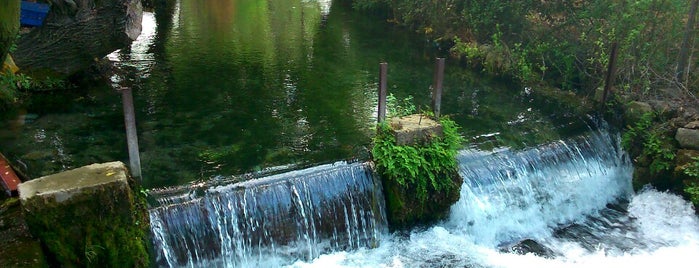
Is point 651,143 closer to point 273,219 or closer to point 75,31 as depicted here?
point 273,219

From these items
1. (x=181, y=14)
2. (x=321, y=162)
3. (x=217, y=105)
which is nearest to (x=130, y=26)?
(x=217, y=105)

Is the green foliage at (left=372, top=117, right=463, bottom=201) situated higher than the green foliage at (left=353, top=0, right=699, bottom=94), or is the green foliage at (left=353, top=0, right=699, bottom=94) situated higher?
the green foliage at (left=353, top=0, right=699, bottom=94)

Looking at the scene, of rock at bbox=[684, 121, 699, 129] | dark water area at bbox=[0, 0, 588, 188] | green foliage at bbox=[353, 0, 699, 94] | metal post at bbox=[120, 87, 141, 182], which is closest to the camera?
metal post at bbox=[120, 87, 141, 182]

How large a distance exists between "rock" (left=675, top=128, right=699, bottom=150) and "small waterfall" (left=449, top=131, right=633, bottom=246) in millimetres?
985

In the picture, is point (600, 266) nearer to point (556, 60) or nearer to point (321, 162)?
point (321, 162)

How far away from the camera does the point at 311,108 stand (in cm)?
1021

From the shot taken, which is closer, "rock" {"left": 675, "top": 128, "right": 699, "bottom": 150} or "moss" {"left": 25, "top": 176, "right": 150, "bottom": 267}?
"moss" {"left": 25, "top": 176, "right": 150, "bottom": 267}

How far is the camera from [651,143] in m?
8.84

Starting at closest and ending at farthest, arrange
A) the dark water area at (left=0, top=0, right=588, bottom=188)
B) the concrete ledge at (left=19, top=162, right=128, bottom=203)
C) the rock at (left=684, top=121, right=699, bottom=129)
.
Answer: the concrete ledge at (left=19, top=162, right=128, bottom=203), the dark water area at (left=0, top=0, right=588, bottom=188), the rock at (left=684, top=121, right=699, bottom=129)

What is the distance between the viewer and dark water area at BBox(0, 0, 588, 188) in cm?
786

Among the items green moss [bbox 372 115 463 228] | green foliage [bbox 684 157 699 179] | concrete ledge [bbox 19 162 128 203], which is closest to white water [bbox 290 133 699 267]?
green moss [bbox 372 115 463 228]

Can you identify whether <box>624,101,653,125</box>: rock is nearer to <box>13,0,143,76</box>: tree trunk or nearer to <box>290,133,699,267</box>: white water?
<box>290,133,699,267</box>: white water

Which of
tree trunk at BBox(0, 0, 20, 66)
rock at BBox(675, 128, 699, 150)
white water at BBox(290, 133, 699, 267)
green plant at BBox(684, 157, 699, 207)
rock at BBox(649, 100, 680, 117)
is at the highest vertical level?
tree trunk at BBox(0, 0, 20, 66)

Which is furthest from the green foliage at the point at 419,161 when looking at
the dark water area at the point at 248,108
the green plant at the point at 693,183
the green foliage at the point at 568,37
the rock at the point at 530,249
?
the green foliage at the point at 568,37
